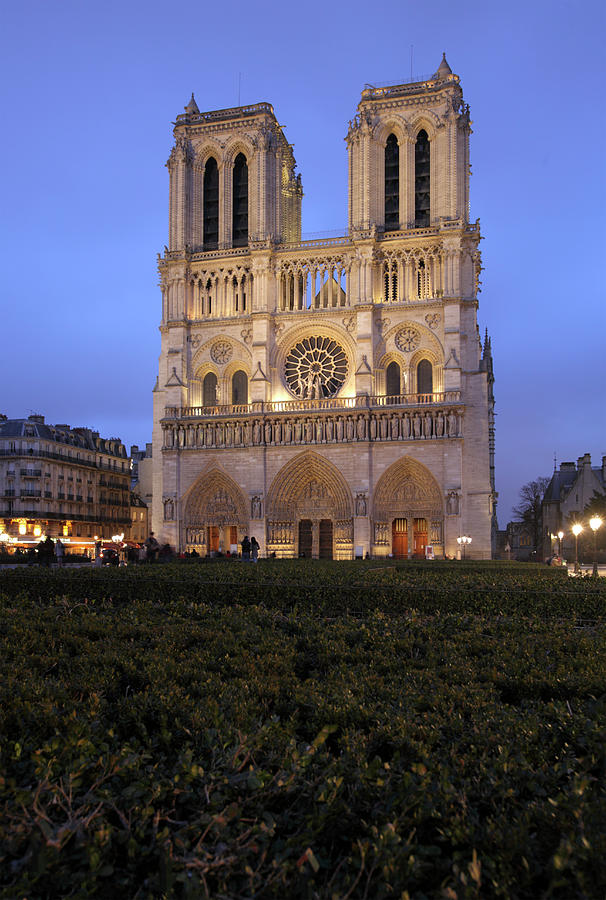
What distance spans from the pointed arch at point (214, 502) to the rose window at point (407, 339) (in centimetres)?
1149

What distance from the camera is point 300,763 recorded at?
361 cm

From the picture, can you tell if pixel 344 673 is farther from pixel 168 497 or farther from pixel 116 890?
pixel 168 497

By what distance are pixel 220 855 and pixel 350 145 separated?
123 feet

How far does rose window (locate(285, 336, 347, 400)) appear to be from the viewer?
35.3 metres

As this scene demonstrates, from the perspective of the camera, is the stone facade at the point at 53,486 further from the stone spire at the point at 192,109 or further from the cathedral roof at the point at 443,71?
the cathedral roof at the point at 443,71

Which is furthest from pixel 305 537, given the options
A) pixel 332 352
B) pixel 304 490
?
pixel 332 352

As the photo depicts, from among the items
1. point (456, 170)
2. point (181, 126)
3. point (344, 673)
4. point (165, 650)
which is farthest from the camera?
point (181, 126)

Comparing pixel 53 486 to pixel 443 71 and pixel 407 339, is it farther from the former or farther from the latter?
pixel 443 71

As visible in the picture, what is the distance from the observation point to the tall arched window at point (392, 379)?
113 ft

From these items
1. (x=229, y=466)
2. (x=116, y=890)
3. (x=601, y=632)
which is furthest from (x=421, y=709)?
(x=229, y=466)

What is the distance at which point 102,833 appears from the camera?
2883mm

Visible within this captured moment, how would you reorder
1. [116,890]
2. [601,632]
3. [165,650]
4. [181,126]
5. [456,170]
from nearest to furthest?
[116,890]
[165,650]
[601,632]
[456,170]
[181,126]

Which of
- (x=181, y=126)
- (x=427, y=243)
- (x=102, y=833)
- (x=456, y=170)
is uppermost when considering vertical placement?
(x=181, y=126)

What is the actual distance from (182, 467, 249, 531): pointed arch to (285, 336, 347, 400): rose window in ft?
20.7
